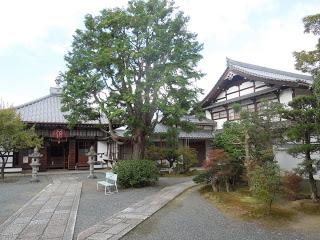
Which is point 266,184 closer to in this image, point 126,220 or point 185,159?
point 126,220

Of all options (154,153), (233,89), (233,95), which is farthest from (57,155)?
(233,89)

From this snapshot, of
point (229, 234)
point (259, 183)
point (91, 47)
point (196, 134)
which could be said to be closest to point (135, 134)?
point (91, 47)

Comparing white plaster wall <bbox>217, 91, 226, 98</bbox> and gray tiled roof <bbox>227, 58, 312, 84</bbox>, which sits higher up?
gray tiled roof <bbox>227, 58, 312, 84</bbox>

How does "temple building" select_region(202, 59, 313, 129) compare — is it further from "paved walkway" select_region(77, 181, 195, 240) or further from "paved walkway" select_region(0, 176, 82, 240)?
"paved walkway" select_region(0, 176, 82, 240)

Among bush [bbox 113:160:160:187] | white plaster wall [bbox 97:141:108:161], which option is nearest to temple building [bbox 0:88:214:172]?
white plaster wall [bbox 97:141:108:161]

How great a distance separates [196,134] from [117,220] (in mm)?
20150

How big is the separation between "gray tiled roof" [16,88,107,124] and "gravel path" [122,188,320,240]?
16.9m

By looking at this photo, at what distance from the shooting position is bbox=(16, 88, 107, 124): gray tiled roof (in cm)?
2328

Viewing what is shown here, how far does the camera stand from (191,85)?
46.4 ft

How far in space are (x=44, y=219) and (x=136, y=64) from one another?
29.5 feet

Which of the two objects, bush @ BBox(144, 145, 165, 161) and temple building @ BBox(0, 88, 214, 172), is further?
temple building @ BBox(0, 88, 214, 172)

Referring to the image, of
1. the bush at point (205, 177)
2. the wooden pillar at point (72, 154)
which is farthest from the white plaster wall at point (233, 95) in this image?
the wooden pillar at point (72, 154)

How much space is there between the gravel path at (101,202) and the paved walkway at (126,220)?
31 cm

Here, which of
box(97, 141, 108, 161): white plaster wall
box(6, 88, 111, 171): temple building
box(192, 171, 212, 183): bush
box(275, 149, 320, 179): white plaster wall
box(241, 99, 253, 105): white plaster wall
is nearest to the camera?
box(192, 171, 212, 183): bush
